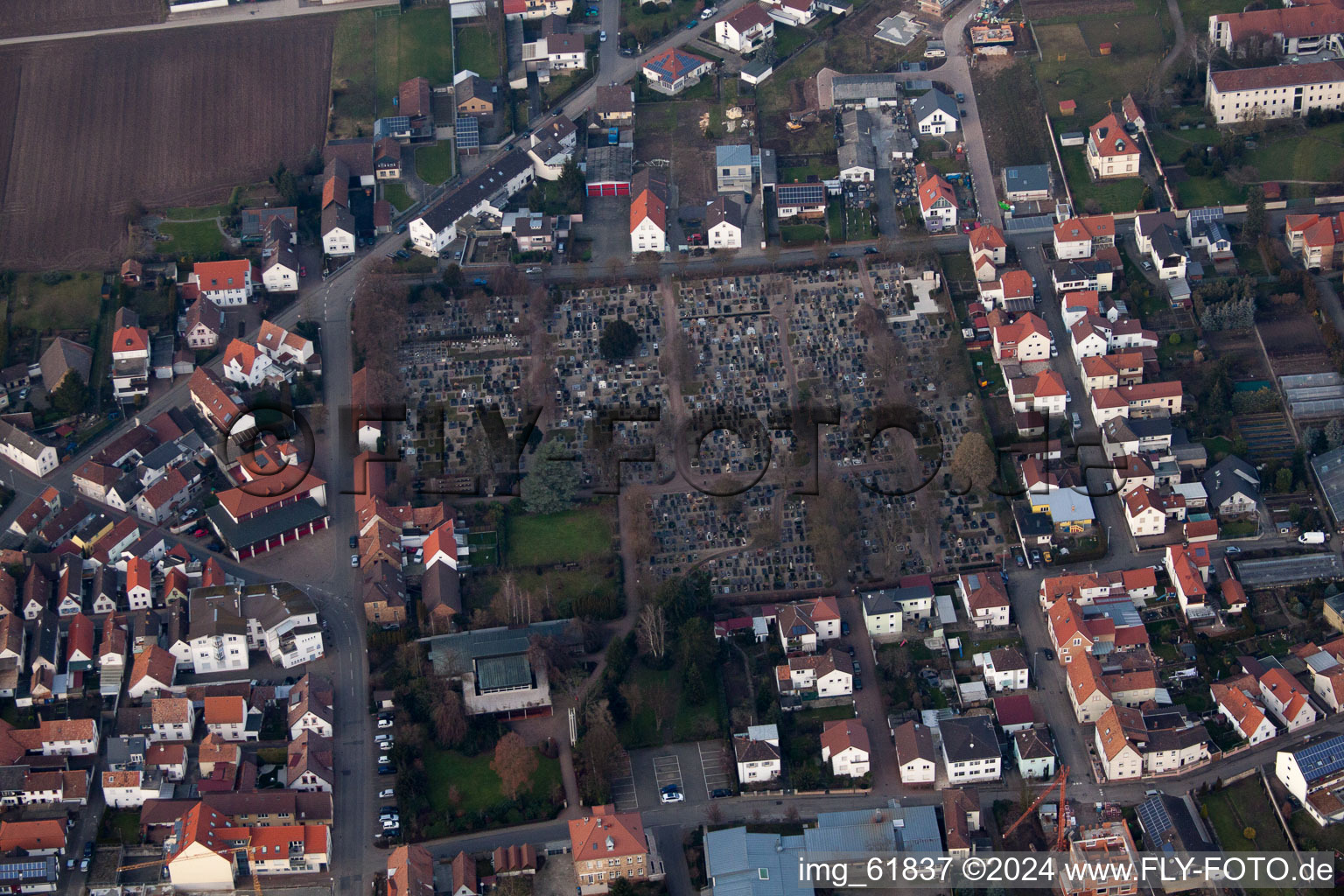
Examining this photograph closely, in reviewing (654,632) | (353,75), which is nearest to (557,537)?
(654,632)

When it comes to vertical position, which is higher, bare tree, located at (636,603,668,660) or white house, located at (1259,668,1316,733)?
bare tree, located at (636,603,668,660)

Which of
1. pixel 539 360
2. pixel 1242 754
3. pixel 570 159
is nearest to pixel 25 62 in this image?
pixel 570 159

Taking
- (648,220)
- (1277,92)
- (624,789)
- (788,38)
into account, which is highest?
Result: (788,38)

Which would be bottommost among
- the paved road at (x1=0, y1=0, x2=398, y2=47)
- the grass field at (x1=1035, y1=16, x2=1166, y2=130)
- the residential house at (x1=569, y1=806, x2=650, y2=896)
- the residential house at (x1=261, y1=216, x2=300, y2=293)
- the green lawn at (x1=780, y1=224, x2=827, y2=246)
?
the residential house at (x1=569, y1=806, x2=650, y2=896)

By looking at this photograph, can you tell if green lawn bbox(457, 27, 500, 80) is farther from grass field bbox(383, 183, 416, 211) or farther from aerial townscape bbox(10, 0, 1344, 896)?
grass field bbox(383, 183, 416, 211)

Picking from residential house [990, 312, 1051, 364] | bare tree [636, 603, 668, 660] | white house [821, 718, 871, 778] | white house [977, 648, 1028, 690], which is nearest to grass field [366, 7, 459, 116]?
residential house [990, 312, 1051, 364]

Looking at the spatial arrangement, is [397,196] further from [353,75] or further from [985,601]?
[985,601]

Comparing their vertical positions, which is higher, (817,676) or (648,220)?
(648,220)
